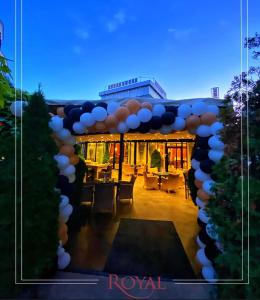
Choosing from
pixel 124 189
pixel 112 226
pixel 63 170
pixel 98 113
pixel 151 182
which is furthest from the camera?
pixel 151 182

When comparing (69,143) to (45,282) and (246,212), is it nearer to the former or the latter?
(45,282)

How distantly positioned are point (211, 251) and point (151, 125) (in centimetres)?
184

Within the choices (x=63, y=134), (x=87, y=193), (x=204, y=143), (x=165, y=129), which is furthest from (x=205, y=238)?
(x=87, y=193)

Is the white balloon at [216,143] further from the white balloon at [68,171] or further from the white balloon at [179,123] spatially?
the white balloon at [68,171]

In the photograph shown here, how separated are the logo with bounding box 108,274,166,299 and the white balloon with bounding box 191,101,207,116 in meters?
2.33

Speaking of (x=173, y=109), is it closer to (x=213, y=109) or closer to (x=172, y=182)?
(x=213, y=109)

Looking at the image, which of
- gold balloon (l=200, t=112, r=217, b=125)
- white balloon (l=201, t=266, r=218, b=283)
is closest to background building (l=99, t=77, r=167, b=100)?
gold balloon (l=200, t=112, r=217, b=125)

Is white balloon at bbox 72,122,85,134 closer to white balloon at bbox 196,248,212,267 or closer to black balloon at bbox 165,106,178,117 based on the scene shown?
black balloon at bbox 165,106,178,117

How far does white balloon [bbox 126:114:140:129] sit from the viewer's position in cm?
274

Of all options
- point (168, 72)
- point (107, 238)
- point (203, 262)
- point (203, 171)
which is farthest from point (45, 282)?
point (168, 72)

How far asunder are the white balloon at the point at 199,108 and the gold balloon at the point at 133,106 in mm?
756

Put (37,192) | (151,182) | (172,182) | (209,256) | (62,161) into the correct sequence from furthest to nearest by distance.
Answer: (151,182)
(172,182)
(62,161)
(209,256)
(37,192)

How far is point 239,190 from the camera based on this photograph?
1.92 m

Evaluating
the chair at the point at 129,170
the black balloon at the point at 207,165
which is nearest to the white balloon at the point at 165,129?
the black balloon at the point at 207,165
